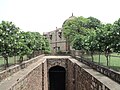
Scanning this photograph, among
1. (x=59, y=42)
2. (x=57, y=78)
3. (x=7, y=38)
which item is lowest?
(x=57, y=78)

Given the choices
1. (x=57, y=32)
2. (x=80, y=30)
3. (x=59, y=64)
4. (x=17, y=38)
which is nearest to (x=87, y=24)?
(x=80, y=30)

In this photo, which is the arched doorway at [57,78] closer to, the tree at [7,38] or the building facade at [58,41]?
the tree at [7,38]

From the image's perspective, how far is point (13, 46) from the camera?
1603 centimetres

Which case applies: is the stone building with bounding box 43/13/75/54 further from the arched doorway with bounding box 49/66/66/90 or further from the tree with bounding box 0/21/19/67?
the tree with bounding box 0/21/19/67

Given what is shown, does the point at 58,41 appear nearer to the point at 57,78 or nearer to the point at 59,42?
the point at 59,42

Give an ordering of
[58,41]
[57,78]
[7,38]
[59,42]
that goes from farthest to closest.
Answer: [58,41]
[59,42]
[57,78]
[7,38]

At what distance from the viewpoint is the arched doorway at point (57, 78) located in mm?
31581

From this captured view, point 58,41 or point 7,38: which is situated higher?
point 58,41

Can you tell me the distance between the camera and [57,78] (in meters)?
32.5

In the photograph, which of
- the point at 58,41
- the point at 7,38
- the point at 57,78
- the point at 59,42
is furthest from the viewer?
the point at 58,41

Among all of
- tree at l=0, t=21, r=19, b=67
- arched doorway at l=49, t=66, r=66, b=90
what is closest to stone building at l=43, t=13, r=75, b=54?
arched doorway at l=49, t=66, r=66, b=90

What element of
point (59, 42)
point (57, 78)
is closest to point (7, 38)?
point (57, 78)

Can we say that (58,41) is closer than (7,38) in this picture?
No

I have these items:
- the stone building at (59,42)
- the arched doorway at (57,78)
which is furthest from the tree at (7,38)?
the stone building at (59,42)
